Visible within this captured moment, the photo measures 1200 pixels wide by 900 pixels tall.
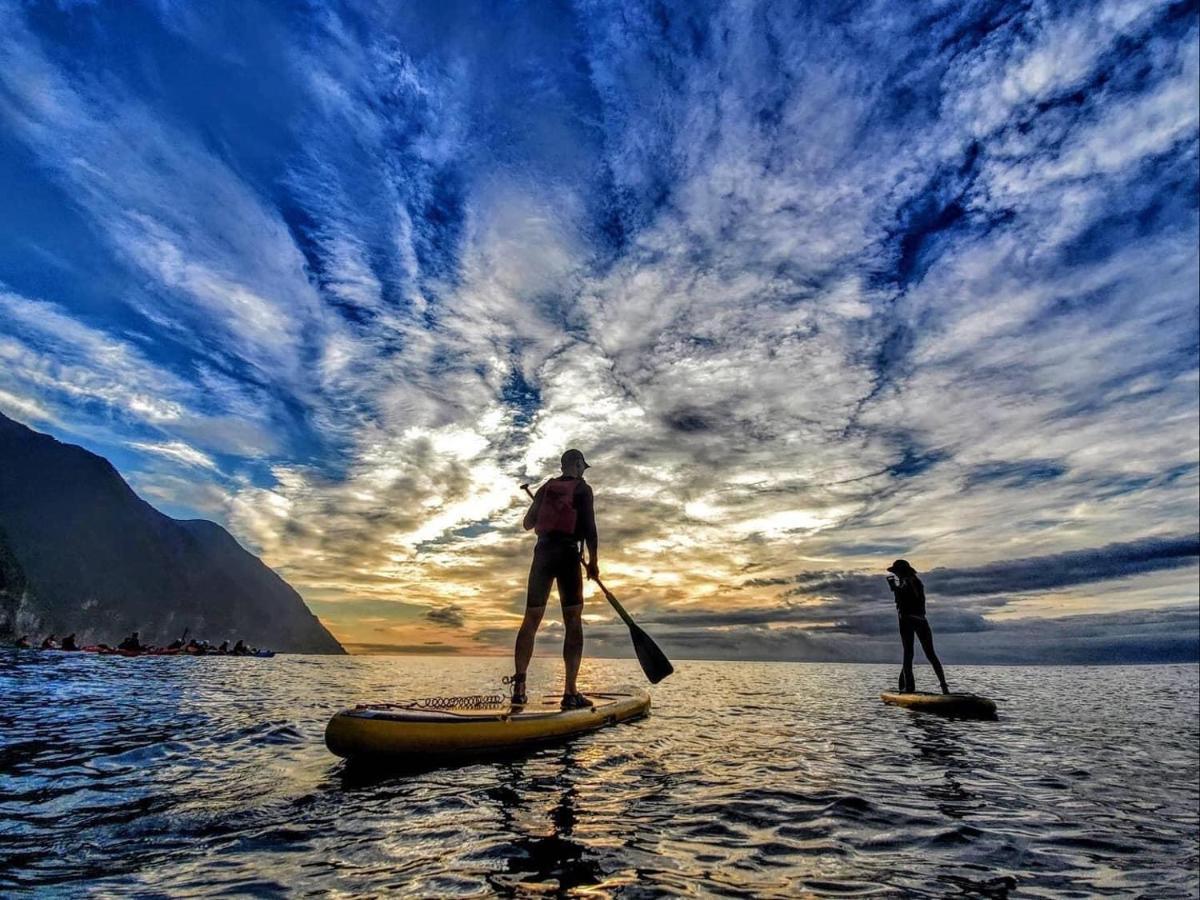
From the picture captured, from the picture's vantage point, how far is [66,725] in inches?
402

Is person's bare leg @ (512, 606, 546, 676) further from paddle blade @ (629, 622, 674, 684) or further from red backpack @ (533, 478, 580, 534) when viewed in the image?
paddle blade @ (629, 622, 674, 684)

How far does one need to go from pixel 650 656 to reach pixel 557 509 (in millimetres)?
4386

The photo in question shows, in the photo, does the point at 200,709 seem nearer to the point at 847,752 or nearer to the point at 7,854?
the point at 7,854

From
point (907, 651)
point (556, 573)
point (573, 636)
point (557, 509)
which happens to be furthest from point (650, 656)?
point (907, 651)

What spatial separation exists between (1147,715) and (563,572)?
71.6ft

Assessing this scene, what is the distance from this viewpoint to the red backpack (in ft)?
33.4

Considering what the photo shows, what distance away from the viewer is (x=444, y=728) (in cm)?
778

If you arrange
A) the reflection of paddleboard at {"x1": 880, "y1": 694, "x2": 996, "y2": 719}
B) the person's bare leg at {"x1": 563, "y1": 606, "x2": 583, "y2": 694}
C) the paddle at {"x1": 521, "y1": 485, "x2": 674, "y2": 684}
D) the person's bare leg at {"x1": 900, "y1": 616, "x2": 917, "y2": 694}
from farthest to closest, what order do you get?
the person's bare leg at {"x1": 900, "y1": 616, "x2": 917, "y2": 694}
the reflection of paddleboard at {"x1": 880, "y1": 694, "x2": 996, "y2": 719}
the paddle at {"x1": 521, "y1": 485, "x2": 674, "y2": 684}
the person's bare leg at {"x1": 563, "y1": 606, "x2": 583, "y2": 694}

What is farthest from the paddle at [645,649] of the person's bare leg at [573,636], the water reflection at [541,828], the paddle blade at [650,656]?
the water reflection at [541,828]

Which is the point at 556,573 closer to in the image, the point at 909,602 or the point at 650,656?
the point at 650,656

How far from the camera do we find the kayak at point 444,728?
7270mm

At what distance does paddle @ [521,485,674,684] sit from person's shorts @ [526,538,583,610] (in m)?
1.17

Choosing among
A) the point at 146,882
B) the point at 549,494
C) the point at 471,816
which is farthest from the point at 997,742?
the point at 146,882

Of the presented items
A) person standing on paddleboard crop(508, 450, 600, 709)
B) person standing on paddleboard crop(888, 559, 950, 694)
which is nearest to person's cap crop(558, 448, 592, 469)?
person standing on paddleboard crop(508, 450, 600, 709)
